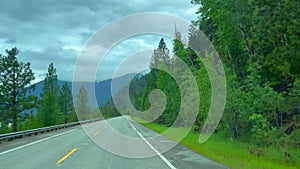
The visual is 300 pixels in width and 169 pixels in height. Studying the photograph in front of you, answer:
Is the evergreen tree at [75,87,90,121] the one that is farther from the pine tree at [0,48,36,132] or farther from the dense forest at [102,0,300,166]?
the dense forest at [102,0,300,166]

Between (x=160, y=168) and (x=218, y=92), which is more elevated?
(x=218, y=92)

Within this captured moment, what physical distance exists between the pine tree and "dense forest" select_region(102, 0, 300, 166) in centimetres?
3506

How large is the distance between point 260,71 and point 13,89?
1725 inches

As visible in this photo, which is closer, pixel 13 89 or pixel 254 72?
pixel 254 72

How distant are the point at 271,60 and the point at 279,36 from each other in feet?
2.97

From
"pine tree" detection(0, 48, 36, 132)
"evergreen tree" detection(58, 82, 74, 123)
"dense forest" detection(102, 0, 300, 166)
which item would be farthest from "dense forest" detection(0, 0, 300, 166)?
"evergreen tree" detection(58, 82, 74, 123)

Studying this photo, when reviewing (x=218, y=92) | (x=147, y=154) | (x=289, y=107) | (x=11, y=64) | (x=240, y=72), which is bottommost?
(x=147, y=154)

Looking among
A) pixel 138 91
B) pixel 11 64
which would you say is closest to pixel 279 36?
pixel 11 64

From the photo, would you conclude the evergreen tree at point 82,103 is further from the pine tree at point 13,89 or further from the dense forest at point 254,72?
the dense forest at point 254,72

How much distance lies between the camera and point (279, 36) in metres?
11.7

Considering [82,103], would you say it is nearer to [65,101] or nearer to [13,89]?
[65,101]

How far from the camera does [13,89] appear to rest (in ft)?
171

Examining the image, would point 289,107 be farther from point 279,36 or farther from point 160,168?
point 160,168

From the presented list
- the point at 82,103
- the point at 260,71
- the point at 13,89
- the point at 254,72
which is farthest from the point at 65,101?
the point at 254,72
